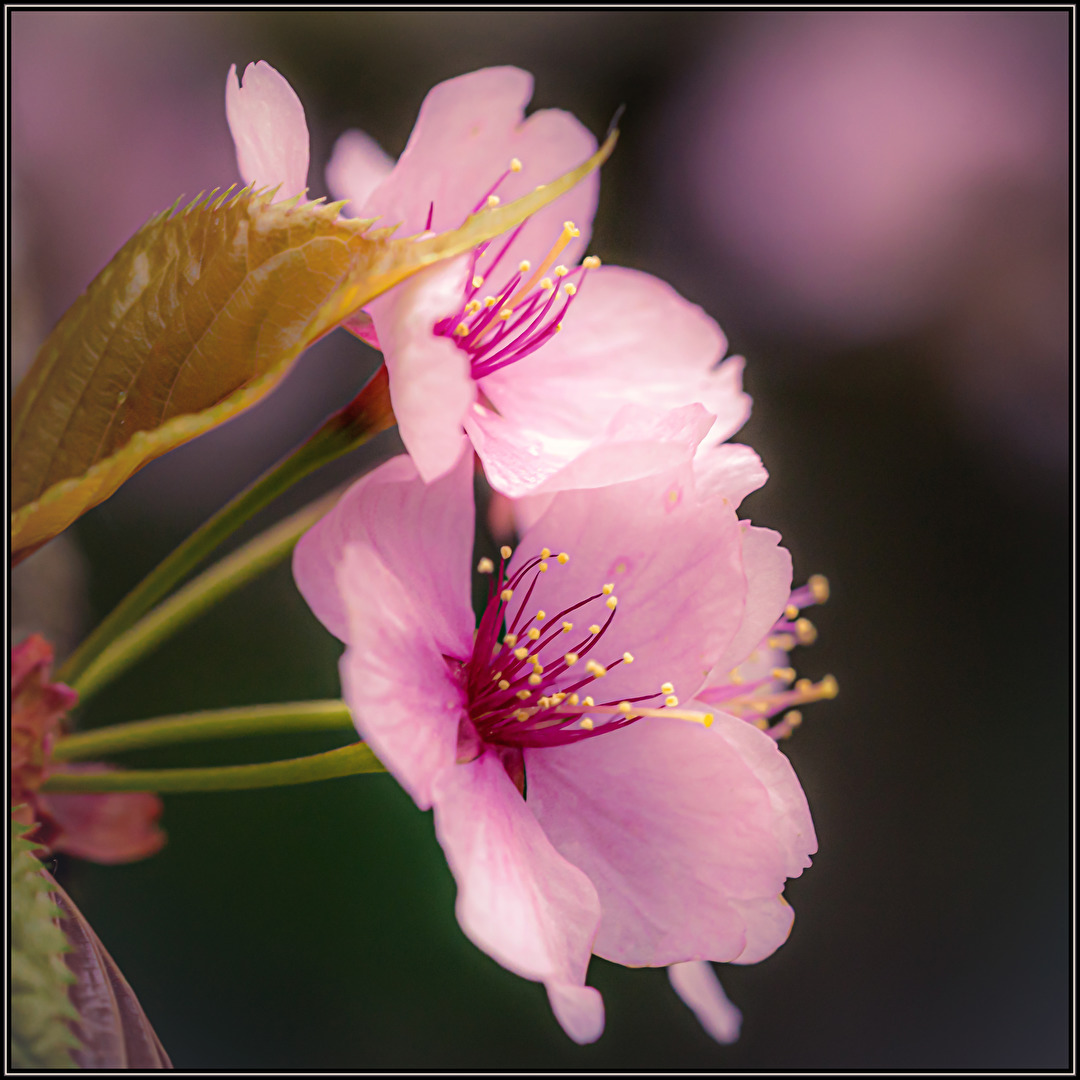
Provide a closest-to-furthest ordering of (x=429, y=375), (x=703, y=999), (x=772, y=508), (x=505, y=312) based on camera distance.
Answer: (x=429, y=375) < (x=505, y=312) < (x=703, y=999) < (x=772, y=508)

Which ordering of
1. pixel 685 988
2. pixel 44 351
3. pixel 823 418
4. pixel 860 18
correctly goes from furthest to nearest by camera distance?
pixel 860 18, pixel 823 418, pixel 685 988, pixel 44 351

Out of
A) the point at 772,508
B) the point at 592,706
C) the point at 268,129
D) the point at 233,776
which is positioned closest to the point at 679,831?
the point at 592,706

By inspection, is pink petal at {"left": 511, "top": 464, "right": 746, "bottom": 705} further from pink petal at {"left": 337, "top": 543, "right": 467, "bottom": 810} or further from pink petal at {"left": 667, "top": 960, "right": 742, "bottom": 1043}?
pink petal at {"left": 667, "top": 960, "right": 742, "bottom": 1043}

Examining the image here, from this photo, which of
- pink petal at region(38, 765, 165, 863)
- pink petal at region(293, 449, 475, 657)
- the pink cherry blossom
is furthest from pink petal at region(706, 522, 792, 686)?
pink petal at region(38, 765, 165, 863)

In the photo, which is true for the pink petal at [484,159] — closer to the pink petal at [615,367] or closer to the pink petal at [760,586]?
the pink petal at [615,367]

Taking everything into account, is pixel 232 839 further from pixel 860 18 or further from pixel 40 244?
pixel 860 18

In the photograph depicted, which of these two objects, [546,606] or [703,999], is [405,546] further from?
[703,999]

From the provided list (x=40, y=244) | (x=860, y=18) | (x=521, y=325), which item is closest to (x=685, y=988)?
(x=521, y=325)
